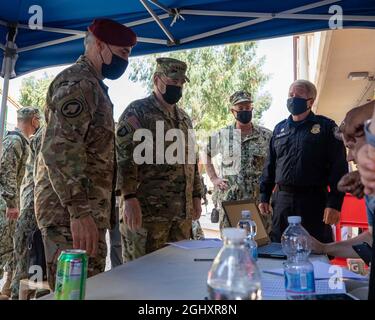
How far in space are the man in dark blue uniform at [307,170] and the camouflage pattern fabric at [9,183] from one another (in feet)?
8.08

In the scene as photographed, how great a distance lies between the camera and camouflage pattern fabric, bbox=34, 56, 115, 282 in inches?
60.6

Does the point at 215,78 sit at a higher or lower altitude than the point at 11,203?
higher

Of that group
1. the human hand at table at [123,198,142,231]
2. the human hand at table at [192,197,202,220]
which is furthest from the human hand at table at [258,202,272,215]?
the human hand at table at [123,198,142,231]

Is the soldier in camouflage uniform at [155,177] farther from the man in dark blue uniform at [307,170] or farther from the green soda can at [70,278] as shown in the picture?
the green soda can at [70,278]

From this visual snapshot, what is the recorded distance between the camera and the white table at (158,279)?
3.37 ft

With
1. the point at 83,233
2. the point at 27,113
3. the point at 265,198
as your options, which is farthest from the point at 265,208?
the point at 27,113

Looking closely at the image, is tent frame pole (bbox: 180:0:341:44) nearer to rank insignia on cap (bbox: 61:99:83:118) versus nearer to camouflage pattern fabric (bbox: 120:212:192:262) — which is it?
camouflage pattern fabric (bbox: 120:212:192:262)

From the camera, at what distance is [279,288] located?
108 centimetres

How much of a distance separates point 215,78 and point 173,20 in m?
8.81

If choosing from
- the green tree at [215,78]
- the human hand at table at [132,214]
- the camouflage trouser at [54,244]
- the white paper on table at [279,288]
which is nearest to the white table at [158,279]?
the white paper on table at [279,288]

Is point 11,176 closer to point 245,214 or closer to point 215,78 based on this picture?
point 245,214

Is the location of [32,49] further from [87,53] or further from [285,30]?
[285,30]

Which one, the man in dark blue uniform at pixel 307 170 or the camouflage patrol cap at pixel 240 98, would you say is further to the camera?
the camouflage patrol cap at pixel 240 98

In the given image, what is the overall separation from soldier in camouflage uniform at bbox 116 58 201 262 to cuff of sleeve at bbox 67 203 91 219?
61cm
